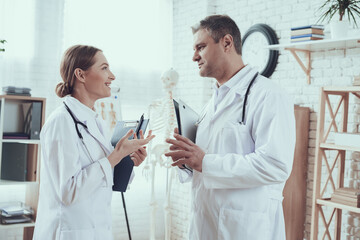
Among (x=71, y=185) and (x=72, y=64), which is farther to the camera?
(x=72, y=64)

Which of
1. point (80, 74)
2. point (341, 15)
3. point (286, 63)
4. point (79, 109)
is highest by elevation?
point (341, 15)

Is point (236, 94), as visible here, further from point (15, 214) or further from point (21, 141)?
point (15, 214)

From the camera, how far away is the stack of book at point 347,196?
287 centimetres

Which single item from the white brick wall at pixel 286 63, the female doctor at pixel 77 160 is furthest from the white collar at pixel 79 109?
the white brick wall at pixel 286 63

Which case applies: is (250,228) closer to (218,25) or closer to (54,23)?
(218,25)

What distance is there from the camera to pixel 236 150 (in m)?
1.80

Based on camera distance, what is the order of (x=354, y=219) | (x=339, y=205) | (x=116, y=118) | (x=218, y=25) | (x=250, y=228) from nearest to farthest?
(x=250, y=228)
(x=218, y=25)
(x=339, y=205)
(x=354, y=219)
(x=116, y=118)

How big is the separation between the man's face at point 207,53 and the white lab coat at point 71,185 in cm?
61

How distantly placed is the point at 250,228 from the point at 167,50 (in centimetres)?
356

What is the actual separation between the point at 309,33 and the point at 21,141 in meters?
2.40

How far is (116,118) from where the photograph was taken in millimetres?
4004


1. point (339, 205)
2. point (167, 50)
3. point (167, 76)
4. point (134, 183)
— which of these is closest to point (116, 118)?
point (167, 76)

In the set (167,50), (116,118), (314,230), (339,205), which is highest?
(167,50)

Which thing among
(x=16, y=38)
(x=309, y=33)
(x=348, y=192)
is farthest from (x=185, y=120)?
(x=16, y=38)
